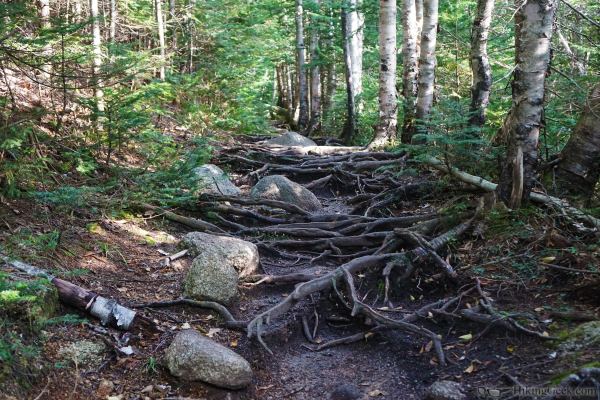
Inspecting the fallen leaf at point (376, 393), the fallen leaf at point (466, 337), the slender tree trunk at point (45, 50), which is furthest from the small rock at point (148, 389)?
the slender tree trunk at point (45, 50)

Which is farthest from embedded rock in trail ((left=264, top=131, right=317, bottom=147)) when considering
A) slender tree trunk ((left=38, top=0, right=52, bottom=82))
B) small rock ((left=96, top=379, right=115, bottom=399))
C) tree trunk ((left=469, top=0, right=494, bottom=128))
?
small rock ((left=96, top=379, right=115, bottom=399))

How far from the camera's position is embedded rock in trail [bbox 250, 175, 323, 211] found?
912 cm

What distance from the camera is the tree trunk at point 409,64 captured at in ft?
38.1

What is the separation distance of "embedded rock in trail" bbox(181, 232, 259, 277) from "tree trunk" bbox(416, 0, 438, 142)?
577cm

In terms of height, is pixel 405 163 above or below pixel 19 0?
below

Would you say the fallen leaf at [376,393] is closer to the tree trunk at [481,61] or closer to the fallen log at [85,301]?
the fallen log at [85,301]

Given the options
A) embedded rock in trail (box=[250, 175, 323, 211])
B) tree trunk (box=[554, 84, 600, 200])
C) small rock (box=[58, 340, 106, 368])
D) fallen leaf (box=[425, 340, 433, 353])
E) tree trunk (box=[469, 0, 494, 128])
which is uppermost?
tree trunk (box=[469, 0, 494, 128])

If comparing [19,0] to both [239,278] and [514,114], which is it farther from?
[514,114]

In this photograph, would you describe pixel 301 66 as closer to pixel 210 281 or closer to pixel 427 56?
pixel 427 56

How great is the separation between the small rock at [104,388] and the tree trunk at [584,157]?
566 cm

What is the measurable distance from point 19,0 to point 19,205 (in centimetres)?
231

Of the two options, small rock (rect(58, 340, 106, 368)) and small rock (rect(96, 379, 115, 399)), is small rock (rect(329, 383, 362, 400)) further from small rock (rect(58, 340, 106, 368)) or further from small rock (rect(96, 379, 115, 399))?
small rock (rect(58, 340, 106, 368))

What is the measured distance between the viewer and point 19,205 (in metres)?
5.67

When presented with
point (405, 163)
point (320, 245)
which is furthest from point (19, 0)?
point (405, 163)
